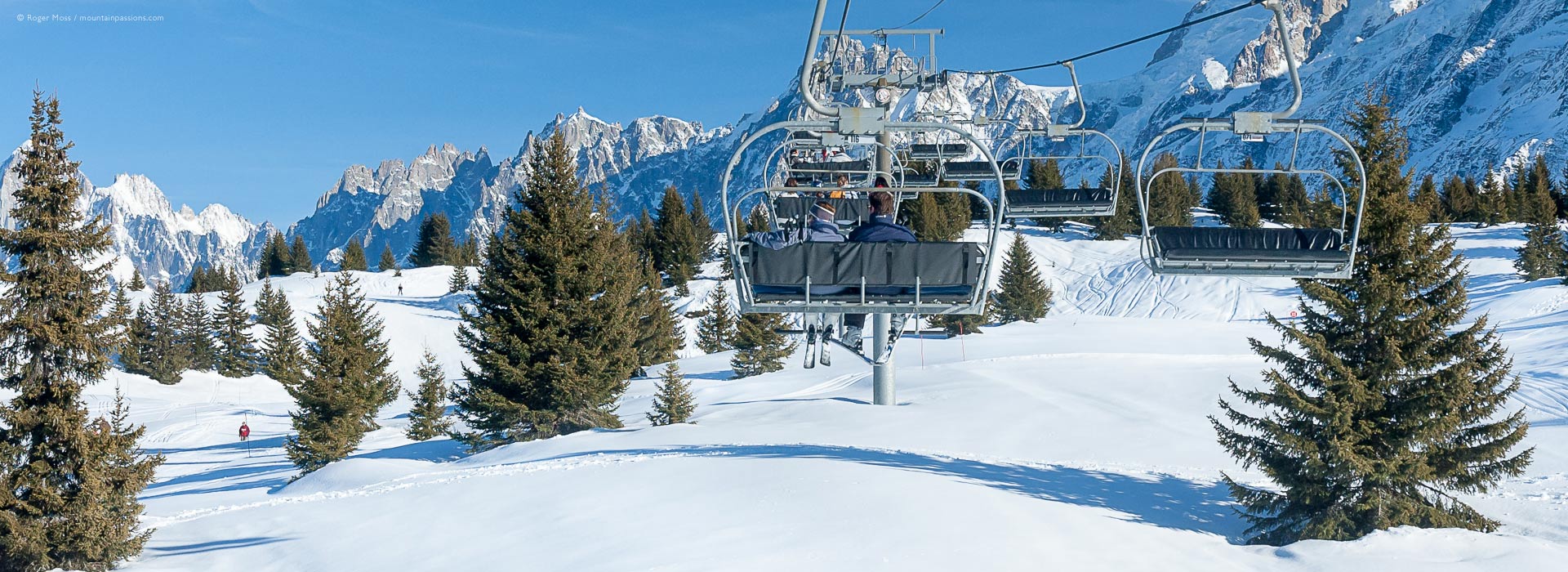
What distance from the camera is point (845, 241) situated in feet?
32.4

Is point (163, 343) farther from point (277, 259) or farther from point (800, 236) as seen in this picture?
point (800, 236)

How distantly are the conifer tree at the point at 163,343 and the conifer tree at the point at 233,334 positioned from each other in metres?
1.95

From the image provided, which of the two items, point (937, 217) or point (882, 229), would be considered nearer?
point (882, 229)

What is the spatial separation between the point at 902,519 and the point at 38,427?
1232 centimetres

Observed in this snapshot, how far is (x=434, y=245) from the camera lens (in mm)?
93875

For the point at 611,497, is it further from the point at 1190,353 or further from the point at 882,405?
the point at 1190,353

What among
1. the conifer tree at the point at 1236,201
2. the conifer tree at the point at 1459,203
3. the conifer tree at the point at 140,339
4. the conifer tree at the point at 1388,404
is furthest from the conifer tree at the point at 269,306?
the conifer tree at the point at 1459,203

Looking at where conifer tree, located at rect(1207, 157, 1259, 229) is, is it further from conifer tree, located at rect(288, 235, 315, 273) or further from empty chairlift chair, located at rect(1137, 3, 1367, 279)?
conifer tree, located at rect(288, 235, 315, 273)

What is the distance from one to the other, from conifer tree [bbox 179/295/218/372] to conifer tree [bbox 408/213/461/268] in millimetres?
28520

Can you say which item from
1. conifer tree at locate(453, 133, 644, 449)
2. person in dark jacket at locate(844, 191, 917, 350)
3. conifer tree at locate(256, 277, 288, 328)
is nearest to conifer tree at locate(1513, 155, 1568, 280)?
conifer tree at locate(453, 133, 644, 449)

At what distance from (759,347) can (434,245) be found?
62.8 m

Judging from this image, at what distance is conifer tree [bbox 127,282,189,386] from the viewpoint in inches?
2158

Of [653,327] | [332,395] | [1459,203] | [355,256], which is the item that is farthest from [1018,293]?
[355,256]

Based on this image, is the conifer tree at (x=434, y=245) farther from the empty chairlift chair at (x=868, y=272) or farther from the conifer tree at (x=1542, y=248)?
the empty chairlift chair at (x=868, y=272)
